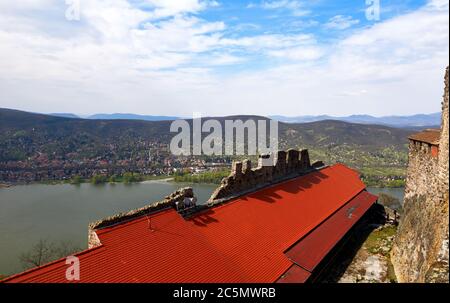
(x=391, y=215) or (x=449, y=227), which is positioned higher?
(x=449, y=227)

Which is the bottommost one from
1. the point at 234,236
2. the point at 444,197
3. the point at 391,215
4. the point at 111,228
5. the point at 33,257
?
the point at 33,257

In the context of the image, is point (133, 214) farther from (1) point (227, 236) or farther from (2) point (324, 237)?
(2) point (324, 237)

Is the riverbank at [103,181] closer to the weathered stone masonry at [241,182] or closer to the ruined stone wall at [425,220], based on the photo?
the weathered stone masonry at [241,182]

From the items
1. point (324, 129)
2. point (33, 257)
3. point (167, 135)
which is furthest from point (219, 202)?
point (324, 129)

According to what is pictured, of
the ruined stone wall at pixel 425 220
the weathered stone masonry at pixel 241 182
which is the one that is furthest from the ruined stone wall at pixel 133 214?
the ruined stone wall at pixel 425 220

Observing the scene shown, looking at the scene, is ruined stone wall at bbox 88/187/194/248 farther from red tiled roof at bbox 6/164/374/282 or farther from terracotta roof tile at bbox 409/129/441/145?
terracotta roof tile at bbox 409/129/441/145

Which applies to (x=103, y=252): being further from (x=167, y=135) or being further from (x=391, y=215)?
(x=167, y=135)

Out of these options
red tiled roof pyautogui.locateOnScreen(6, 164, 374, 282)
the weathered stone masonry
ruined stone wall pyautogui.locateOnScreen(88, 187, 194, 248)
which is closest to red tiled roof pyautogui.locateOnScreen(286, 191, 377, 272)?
red tiled roof pyautogui.locateOnScreen(6, 164, 374, 282)
